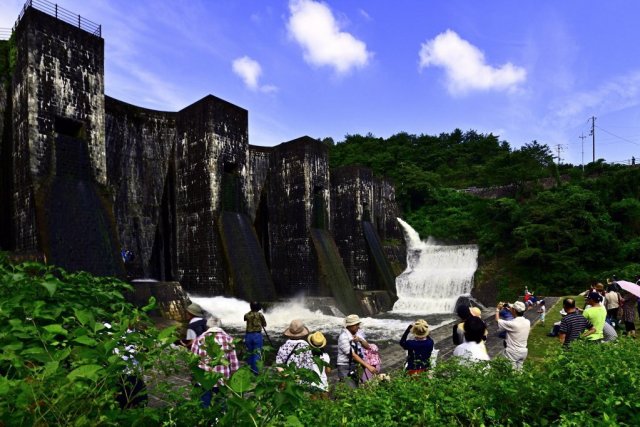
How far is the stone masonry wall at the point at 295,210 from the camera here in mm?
19547

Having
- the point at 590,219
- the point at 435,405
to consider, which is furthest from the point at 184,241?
the point at 590,219

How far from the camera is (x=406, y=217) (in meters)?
36.6

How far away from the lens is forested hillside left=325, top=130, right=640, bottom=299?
24031 millimetres

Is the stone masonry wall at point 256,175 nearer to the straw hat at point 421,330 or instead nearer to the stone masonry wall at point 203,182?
the stone masonry wall at point 203,182

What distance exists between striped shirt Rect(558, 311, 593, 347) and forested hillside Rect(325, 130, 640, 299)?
18554 millimetres

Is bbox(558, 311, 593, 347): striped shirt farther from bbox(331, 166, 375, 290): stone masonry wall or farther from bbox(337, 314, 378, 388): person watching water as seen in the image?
bbox(331, 166, 375, 290): stone masonry wall

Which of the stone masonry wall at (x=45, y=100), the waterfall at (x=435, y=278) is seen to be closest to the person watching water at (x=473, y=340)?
the stone masonry wall at (x=45, y=100)

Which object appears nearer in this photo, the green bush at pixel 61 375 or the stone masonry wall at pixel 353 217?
the green bush at pixel 61 375

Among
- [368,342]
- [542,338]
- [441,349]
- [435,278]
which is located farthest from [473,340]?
[435,278]

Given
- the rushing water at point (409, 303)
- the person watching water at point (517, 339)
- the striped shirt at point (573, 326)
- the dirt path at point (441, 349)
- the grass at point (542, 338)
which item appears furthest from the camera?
the rushing water at point (409, 303)

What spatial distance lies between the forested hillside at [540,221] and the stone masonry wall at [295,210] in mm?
12081

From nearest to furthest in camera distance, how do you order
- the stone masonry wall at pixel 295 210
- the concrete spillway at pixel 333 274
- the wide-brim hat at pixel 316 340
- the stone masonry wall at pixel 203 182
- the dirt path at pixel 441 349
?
the wide-brim hat at pixel 316 340 < the dirt path at pixel 441 349 < the stone masonry wall at pixel 203 182 < the concrete spillway at pixel 333 274 < the stone masonry wall at pixel 295 210

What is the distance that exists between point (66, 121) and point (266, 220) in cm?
1062

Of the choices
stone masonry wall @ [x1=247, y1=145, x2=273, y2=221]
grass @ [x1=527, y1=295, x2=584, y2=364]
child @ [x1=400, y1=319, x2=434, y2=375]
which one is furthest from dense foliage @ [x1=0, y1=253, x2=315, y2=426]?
stone masonry wall @ [x1=247, y1=145, x2=273, y2=221]
